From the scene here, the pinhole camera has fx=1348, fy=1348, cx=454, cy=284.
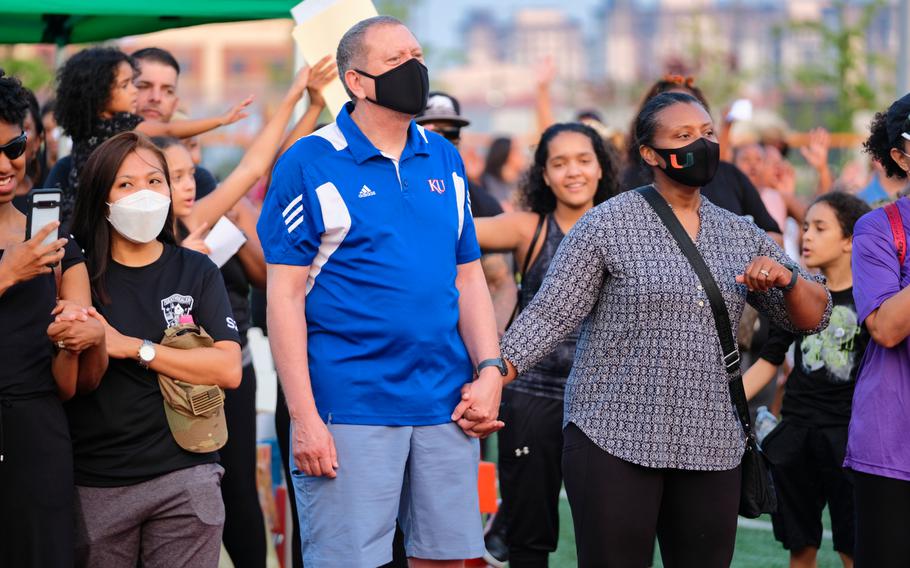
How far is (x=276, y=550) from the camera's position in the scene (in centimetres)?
682

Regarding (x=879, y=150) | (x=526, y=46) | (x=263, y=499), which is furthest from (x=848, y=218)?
(x=526, y=46)

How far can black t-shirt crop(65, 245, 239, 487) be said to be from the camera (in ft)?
14.5

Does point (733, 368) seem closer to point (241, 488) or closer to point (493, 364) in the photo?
point (493, 364)

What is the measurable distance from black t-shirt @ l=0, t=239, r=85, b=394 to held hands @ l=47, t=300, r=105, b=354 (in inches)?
6.3

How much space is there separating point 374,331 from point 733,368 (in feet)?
4.07

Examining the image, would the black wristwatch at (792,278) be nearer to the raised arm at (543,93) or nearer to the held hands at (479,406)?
the held hands at (479,406)

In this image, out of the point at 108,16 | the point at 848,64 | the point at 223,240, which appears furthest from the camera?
the point at 848,64

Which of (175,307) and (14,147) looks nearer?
(14,147)

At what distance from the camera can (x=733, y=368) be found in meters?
4.52

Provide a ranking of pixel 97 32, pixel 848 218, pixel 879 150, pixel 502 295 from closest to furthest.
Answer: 1. pixel 879 150
2. pixel 848 218
3. pixel 502 295
4. pixel 97 32

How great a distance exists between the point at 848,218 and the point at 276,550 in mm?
3270

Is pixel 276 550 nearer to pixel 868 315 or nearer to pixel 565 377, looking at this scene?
pixel 565 377

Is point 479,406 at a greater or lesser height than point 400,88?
lesser

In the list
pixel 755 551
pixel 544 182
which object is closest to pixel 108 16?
pixel 544 182
